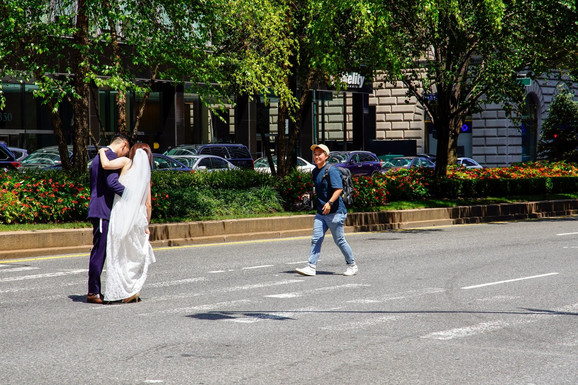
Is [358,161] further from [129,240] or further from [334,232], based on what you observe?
[129,240]

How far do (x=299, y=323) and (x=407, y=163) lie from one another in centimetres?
3332

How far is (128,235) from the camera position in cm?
952

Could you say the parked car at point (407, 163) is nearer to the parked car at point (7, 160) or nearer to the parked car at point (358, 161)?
the parked car at point (358, 161)

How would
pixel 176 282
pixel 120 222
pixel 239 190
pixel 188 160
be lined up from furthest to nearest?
pixel 188 160 < pixel 239 190 < pixel 176 282 < pixel 120 222

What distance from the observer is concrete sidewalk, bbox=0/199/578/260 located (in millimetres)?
14297

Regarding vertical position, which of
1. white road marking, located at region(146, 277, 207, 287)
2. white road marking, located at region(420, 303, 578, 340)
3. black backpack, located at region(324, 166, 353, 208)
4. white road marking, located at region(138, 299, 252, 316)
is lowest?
white road marking, located at region(420, 303, 578, 340)

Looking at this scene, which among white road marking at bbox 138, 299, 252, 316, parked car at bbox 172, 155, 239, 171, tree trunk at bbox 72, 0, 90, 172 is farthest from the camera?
parked car at bbox 172, 155, 239, 171

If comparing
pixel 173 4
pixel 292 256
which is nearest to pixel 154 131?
pixel 173 4

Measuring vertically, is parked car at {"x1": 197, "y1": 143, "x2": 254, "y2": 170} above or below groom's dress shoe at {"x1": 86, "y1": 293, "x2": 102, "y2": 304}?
above

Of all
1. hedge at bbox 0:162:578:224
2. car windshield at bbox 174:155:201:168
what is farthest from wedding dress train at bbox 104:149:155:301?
car windshield at bbox 174:155:201:168

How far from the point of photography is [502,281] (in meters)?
11.4

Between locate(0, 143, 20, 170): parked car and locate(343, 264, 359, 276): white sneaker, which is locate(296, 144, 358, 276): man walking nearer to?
locate(343, 264, 359, 276): white sneaker

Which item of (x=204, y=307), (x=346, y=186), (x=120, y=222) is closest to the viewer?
(x=204, y=307)

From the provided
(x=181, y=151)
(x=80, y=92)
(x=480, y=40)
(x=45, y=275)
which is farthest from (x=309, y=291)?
(x=181, y=151)
